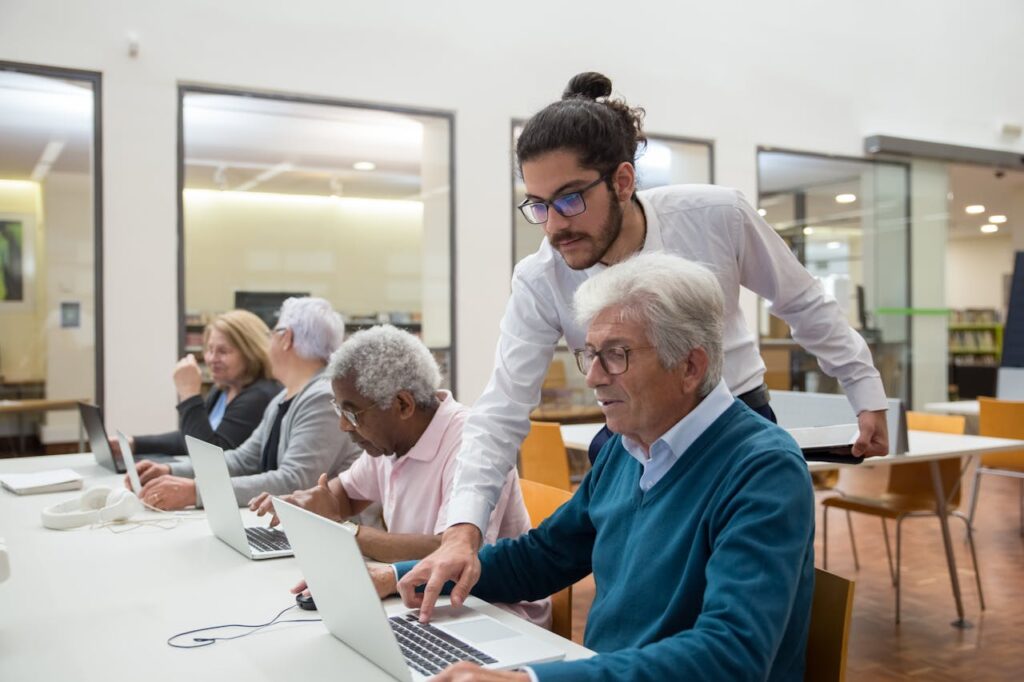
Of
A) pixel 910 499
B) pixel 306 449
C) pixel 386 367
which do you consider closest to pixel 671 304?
pixel 386 367

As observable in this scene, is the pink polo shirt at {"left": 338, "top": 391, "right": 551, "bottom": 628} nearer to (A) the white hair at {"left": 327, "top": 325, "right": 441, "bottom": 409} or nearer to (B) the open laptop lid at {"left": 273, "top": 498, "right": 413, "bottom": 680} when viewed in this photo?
(A) the white hair at {"left": 327, "top": 325, "right": 441, "bottom": 409}

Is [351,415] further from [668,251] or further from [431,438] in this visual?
[668,251]

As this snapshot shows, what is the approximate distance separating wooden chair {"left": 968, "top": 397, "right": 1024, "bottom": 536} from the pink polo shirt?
4.36 metres

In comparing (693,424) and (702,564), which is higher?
(693,424)

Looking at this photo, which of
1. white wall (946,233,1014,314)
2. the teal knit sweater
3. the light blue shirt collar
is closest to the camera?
the teal knit sweater

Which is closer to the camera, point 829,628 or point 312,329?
point 829,628

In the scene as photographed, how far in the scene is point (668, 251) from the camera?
213 centimetres

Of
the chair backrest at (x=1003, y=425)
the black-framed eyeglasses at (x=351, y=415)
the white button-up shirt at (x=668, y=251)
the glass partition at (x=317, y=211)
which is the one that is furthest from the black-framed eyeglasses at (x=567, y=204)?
the chair backrest at (x=1003, y=425)

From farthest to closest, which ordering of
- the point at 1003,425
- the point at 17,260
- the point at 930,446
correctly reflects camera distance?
the point at 1003,425 → the point at 17,260 → the point at 930,446

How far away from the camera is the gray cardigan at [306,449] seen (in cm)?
280

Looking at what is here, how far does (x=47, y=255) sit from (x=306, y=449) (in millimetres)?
3446

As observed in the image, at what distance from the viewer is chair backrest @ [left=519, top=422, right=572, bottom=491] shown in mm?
4207

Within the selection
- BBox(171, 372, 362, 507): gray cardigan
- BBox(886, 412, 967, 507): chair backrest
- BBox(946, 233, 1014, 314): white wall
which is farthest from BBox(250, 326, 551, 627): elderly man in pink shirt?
BBox(946, 233, 1014, 314): white wall

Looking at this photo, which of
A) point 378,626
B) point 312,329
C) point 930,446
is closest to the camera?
point 378,626
